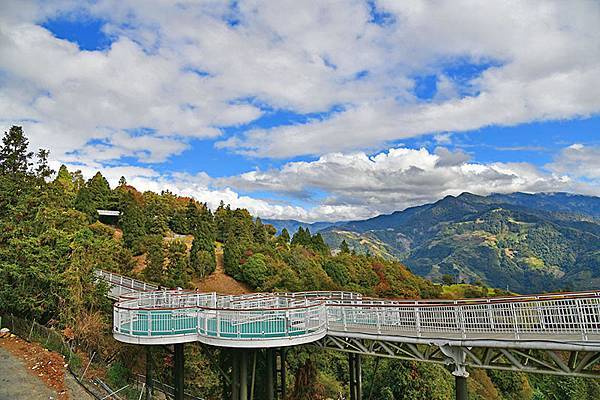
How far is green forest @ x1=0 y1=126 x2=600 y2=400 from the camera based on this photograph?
Answer: 23.6 meters

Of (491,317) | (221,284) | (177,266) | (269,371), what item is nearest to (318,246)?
(221,284)

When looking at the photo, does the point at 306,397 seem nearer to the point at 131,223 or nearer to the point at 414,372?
the point at 414,372

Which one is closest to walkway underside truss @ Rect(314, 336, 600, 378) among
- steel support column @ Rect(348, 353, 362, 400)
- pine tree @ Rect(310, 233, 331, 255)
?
steel support column @ Rect(348, 353, 362, 400)

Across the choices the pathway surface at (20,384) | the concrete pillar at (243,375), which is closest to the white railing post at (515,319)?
the concrete pillar at (243,375)

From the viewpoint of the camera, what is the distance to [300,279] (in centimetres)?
5069

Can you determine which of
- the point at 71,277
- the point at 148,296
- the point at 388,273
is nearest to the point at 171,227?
the point at 388,273

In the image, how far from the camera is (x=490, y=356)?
1362 cm

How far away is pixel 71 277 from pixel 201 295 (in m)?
9.01

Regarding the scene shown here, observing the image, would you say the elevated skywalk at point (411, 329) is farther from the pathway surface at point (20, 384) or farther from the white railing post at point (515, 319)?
the pathway surface at point (20, 384)

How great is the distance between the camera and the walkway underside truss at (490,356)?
39.5ft

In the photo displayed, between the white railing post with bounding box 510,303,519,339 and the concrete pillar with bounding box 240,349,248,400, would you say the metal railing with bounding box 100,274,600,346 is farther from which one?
the concrete pillar with bounding box 240,349,248,400

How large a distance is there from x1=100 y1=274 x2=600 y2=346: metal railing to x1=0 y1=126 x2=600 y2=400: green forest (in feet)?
8.58

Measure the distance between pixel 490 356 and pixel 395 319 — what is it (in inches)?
127

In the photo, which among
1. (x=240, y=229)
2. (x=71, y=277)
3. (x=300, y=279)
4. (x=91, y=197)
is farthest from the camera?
(x=240, y=229)
